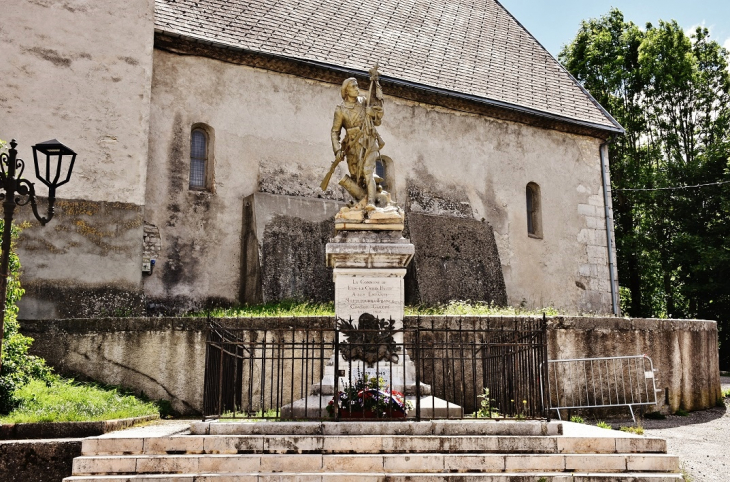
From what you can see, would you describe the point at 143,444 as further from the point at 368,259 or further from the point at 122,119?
the point at 122,119

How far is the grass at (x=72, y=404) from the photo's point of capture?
810 centimetres

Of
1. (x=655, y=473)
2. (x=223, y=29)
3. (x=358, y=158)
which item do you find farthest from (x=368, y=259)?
(x=223, y=29)

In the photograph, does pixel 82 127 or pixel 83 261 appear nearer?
pixel 83 261

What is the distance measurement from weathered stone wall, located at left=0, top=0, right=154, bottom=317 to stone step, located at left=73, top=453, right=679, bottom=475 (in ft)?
23.7

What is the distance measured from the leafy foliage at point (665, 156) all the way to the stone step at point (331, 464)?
19.3 metres

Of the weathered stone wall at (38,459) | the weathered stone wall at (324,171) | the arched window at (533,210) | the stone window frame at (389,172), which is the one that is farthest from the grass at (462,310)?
the weathered stone wall at (38,459)

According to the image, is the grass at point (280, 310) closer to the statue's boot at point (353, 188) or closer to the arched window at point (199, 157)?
the arched window at point (199, 157)

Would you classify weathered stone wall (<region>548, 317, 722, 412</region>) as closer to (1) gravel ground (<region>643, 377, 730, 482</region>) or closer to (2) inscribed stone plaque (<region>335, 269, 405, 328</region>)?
(1) gravel ground (<region>643, 377, 730, 482</region>)

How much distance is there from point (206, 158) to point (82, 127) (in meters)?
3.22

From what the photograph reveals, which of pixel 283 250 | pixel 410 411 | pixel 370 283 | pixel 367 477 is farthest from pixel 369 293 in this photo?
pixel 283 250

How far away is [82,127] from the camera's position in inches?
537

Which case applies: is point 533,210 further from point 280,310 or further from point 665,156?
point 665,156

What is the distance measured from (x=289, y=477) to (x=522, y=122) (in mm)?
15522

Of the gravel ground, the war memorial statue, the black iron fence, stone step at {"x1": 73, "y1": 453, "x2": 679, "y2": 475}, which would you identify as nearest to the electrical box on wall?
the black iron fence
